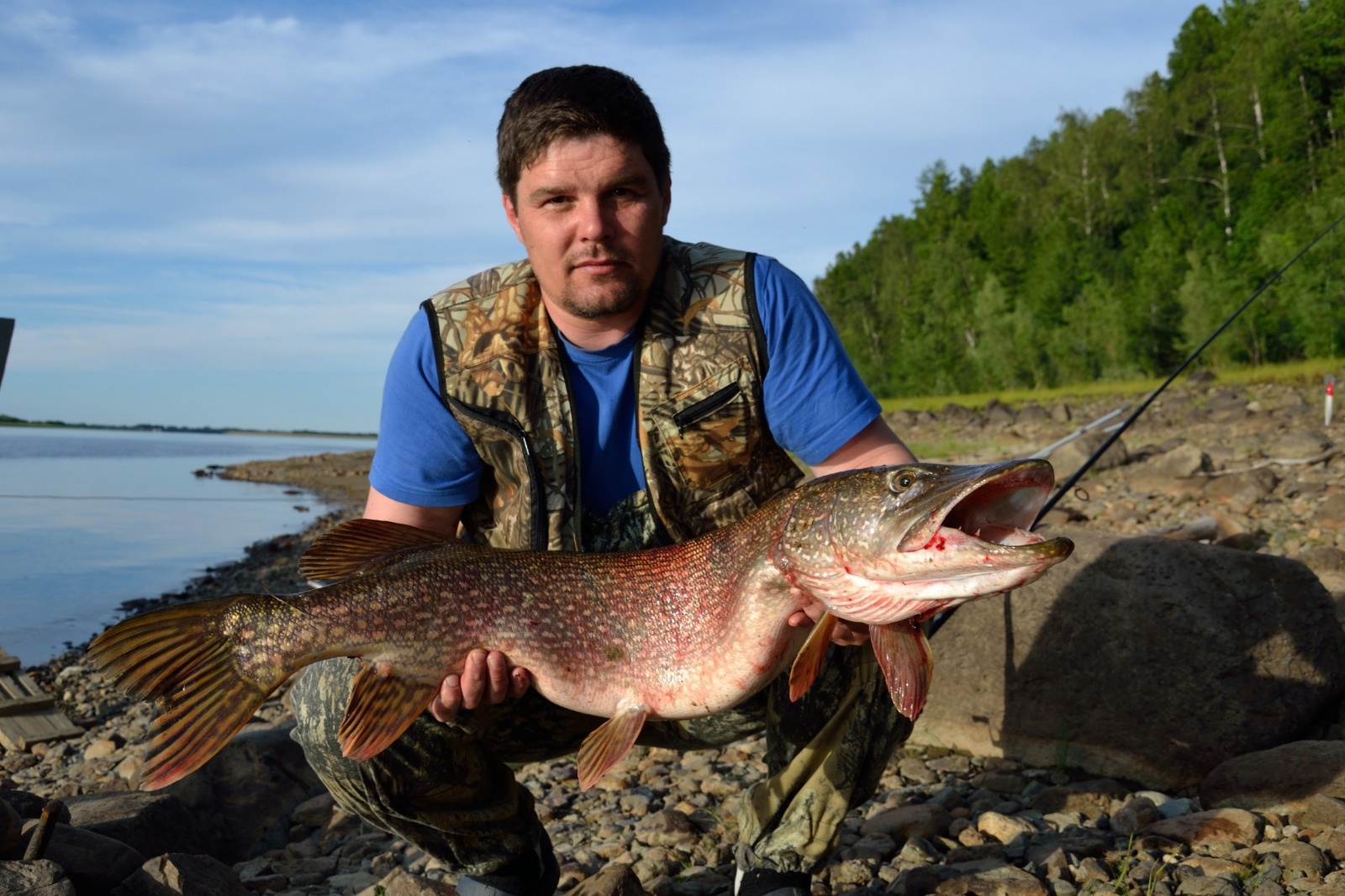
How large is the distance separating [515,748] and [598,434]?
3.78 feet

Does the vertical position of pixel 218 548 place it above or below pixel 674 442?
below

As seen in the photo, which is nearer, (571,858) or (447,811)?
(447,811)

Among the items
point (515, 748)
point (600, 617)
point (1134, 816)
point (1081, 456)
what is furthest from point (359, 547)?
point (1081, 456)

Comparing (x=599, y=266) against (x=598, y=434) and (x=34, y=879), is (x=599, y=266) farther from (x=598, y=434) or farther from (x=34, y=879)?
(x=34, y=879)

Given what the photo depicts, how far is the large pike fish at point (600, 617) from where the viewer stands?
266cm

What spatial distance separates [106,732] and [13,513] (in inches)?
754

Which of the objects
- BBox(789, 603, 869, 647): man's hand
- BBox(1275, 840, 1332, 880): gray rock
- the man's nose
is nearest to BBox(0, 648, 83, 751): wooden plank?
the man's nose

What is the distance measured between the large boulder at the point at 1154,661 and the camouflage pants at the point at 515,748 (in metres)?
1.36

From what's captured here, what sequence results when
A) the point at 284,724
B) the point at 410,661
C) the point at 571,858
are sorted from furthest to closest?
the point at 284,724 < the point at 571,858 < the point at 410,661

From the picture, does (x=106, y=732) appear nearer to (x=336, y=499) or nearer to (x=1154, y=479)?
(x=1154, y=479)

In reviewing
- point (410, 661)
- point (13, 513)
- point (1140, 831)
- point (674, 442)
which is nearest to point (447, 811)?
point (410, 661)

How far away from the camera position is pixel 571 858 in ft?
13.2

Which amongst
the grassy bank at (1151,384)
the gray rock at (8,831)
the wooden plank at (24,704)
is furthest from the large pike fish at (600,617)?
the grassy bank at (1151,384)

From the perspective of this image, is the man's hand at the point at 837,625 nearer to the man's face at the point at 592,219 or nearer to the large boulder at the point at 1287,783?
the man's face at the point at 592,219
